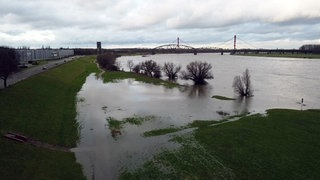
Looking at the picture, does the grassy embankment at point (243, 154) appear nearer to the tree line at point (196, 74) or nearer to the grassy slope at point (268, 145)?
the grassy slope at point (268, 145)

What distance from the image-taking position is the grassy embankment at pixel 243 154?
59.0ft

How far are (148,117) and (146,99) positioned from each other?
11.5 m

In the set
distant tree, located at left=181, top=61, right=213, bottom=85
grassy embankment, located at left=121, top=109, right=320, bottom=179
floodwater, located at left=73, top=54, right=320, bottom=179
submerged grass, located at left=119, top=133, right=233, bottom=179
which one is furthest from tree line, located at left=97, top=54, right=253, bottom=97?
submerged grass, located at left=119, top=133, right=233, bottom=179

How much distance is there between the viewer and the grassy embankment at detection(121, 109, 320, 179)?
707 inches

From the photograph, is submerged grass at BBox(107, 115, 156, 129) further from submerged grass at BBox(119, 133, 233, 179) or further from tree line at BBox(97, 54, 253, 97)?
tree line at BBox(97, 54, 253, 97)

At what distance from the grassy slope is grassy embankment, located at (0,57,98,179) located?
9032 millimetres

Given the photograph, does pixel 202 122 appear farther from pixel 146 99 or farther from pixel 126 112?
pixel 146 99

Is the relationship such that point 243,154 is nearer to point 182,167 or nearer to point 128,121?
point 182,167

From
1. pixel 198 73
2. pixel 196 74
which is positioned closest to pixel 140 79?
pixel 196 74

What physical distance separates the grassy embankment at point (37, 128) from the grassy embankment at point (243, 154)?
4.28 metres

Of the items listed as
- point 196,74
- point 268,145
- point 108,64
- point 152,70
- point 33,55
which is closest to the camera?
point 268,145

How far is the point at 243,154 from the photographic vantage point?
67.6ft

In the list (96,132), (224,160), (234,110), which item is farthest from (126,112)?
(224,160)

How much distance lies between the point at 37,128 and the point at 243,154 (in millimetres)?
15340
